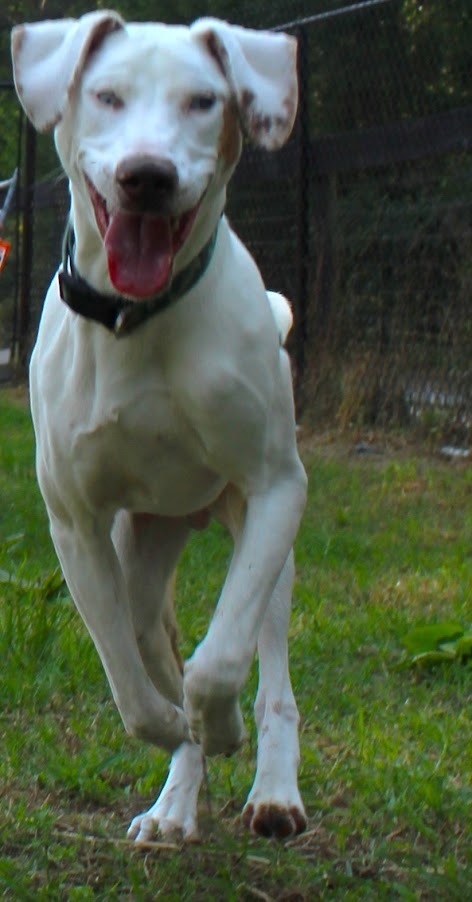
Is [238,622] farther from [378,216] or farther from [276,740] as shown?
[378,216]

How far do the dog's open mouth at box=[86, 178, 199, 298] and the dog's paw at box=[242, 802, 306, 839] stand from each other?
3.78 ft

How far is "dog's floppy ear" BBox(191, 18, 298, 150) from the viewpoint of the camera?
2846mm

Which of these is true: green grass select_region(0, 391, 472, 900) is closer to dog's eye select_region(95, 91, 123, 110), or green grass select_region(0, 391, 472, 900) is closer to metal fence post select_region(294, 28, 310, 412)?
dog's eye select_region(95, 91, 123, 110)

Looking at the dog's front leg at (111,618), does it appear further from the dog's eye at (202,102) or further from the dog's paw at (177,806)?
the dog's eye at (202,102)

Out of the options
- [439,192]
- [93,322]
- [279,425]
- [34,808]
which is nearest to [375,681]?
[34,808]

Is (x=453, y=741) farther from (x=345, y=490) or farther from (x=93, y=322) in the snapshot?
(x=345, y=490)

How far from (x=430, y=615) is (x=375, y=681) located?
680 mm

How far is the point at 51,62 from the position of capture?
281 cm

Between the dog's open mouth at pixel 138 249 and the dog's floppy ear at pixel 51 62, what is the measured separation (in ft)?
Result: 0.60

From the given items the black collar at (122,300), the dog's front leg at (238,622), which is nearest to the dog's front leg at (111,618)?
the dog's front leg at (238,622)

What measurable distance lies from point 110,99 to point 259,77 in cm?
33

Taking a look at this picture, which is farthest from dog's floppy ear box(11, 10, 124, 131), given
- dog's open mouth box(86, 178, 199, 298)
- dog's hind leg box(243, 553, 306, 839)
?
dog's hind leg box(243, 553, 306, 839)

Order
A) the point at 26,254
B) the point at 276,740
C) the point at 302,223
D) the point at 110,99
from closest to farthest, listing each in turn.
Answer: the point at 110,99 → the point at 276,740 → the point at 302,223 → the point at 26,254

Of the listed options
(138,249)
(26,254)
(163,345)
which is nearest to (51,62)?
(138,249)
